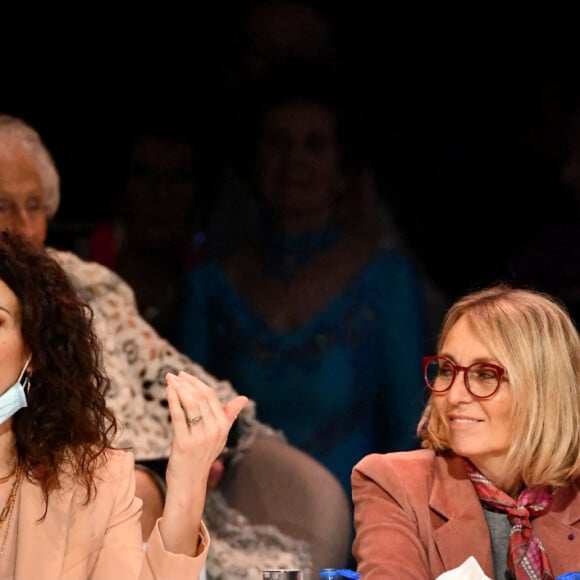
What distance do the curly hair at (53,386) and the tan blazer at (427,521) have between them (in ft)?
2.27

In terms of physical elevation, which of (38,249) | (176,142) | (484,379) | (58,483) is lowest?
(58,483)

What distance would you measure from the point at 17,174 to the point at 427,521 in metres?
2.14

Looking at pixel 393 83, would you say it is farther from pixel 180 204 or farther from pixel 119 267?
pixel 119 267

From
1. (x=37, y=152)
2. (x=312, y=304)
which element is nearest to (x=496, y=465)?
(x=312, y=304)

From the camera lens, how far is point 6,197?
4039 millimetres

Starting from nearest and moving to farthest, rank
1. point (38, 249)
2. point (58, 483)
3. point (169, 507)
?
point (169, 507), point (58, 483), point (38, 249)

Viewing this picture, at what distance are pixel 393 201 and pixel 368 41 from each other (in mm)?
604

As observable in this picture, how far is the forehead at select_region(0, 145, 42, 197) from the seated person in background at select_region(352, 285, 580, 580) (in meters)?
1.86

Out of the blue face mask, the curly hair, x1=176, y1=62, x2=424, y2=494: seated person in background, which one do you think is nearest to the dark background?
x1=176, y1=62, x2=424, y2=494: seated person in background

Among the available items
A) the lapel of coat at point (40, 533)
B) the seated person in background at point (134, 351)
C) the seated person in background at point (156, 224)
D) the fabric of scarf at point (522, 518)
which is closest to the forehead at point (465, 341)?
the fabric of scarf at point (522, 518)

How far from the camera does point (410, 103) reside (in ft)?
13.5

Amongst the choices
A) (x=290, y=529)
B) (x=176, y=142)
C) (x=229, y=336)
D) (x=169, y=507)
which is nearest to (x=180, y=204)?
(x=176, y=142)

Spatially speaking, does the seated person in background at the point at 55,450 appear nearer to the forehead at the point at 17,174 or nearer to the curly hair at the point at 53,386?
the curly hair at the point at 53,386

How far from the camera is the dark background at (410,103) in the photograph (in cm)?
410
